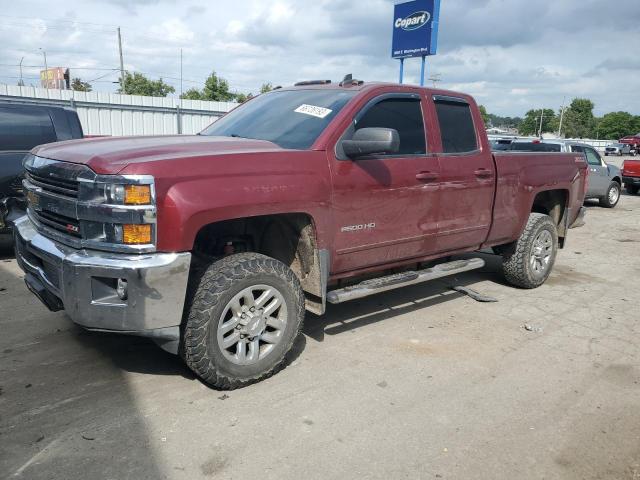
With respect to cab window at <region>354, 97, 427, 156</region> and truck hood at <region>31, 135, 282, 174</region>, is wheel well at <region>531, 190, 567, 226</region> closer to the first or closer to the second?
cab window at <region>354, 97, 427, 156</region>

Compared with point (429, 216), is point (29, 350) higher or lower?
lower

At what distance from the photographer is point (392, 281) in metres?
4.36

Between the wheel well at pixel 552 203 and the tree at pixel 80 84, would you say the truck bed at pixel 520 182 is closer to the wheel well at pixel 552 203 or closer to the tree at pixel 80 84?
the wheel well at pixel 552 203

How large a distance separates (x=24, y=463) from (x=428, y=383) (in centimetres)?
247

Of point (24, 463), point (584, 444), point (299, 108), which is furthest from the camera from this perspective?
point (299, 108)

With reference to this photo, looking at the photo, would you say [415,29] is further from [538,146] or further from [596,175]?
[596,175]

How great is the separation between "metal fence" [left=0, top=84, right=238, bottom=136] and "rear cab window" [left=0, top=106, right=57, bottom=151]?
651cm

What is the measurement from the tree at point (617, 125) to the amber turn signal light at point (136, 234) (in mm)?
108293

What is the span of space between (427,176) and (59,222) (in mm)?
2801

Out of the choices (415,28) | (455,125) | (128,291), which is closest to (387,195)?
(455,125)

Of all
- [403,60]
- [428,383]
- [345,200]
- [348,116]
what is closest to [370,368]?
[428,383]

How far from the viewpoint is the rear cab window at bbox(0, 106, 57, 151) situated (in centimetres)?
662

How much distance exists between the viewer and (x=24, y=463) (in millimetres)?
2666

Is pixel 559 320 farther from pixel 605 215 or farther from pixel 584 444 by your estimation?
pixel 605 215
